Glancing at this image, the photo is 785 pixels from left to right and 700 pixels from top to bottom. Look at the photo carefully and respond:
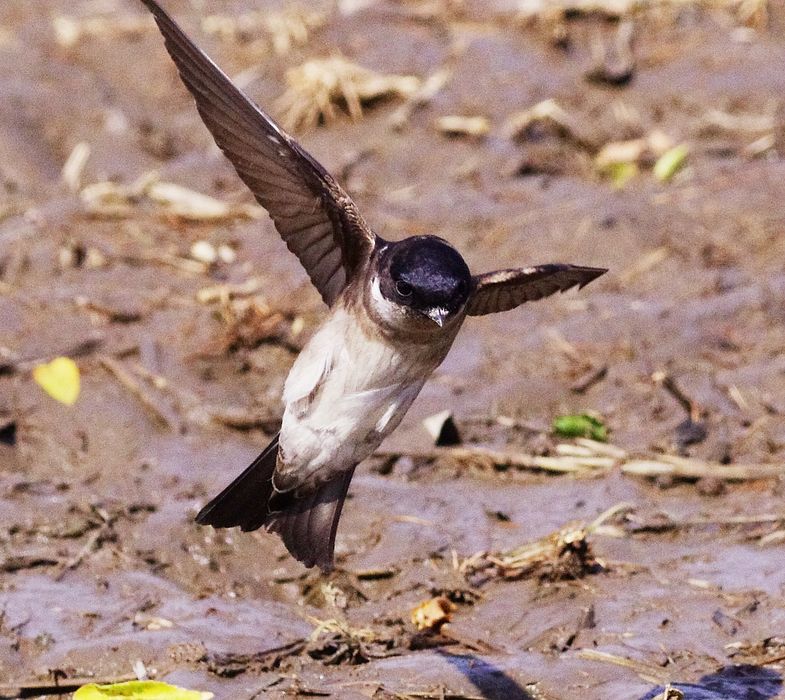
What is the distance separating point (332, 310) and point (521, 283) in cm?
61

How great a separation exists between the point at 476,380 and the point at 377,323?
115 inches

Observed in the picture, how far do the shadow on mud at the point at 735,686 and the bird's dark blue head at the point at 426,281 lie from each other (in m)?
1.33

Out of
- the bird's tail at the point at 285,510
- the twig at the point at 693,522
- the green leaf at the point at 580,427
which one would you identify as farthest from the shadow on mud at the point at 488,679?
the green leaf at the point at 580,427

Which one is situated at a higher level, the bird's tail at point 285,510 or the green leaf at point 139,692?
the bird's tail at point 285,510

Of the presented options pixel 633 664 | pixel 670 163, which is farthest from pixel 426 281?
pixel 670 163

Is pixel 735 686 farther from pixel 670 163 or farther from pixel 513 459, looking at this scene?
pixel 670 163

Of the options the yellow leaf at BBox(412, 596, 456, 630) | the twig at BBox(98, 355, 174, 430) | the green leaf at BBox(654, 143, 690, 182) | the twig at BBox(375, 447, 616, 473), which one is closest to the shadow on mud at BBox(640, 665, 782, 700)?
the yellow leaf at BBox(412, 596, 456, 630)

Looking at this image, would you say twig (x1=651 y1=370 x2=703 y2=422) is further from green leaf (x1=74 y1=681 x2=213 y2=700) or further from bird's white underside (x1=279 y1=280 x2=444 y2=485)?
green leaf (x1=74 y1=681 x2=213 y2=700)

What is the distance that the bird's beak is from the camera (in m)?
4.00

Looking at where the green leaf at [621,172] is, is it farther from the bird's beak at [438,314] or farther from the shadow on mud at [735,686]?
the bird's beak at [438,314]

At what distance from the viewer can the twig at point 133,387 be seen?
6628mm

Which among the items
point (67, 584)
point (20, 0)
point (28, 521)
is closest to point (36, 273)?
point (28, 521)

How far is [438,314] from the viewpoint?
4000 mm

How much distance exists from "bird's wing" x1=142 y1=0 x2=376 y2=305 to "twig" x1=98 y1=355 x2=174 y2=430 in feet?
7.46
